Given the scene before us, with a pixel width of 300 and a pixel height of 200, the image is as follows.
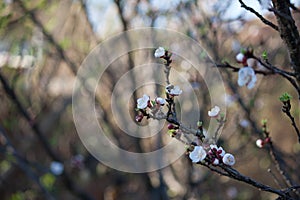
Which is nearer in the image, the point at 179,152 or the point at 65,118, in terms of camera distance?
the point at 179,152

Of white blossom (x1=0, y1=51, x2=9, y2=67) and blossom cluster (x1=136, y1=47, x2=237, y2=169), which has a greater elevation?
white blossom (x1=0, y1=51, x2=9, y2=67)

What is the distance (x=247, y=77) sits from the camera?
0.99 meters

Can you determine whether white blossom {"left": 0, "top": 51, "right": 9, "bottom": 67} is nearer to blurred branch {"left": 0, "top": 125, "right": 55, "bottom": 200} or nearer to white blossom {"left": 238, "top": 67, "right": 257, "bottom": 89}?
blurred branch {"left": 0, "top": 125, "right": 55, "bottom": 200}

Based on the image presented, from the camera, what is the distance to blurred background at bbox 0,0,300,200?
116 inches

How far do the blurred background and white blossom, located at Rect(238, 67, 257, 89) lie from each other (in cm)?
166

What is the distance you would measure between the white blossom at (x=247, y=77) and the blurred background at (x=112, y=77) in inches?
65.3

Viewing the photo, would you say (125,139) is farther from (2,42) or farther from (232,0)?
(232,0)

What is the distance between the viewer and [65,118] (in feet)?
16.8

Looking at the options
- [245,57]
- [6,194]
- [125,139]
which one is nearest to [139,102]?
[245,57]

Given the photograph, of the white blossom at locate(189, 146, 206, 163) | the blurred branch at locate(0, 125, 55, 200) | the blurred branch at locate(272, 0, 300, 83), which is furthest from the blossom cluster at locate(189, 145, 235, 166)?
the blurred branch at locate(0, 125, 55, 200)

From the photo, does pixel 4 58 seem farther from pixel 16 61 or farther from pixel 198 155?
pixel 198 155

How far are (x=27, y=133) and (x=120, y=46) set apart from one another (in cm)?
196

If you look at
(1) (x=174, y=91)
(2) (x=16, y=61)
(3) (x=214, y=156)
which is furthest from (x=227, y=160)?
(2) (x=16, y=61)

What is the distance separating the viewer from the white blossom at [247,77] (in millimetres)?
987
